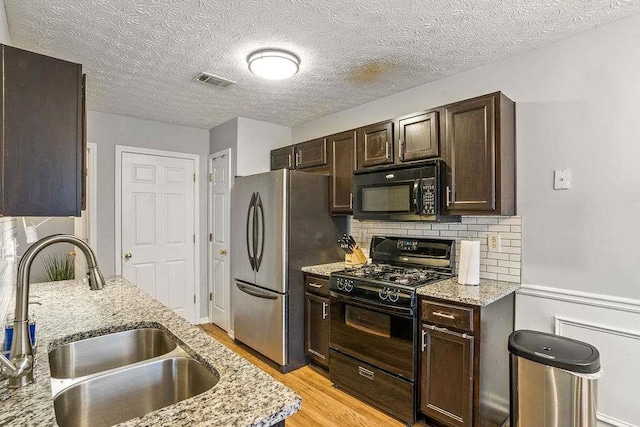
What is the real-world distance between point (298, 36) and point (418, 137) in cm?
112

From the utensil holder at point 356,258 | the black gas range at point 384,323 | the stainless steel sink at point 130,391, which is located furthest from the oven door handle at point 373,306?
the stainless steel sink at point 130,391

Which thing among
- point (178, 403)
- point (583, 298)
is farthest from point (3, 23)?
point (583, 298)

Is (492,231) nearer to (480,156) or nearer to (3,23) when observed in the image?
(480,156)

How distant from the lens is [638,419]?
1.87 meters

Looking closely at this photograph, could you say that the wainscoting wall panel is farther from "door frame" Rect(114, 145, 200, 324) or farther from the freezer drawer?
"door frame" Rect(114, 145, 200, 324)

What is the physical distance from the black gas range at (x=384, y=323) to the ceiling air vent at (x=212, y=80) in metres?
1.79

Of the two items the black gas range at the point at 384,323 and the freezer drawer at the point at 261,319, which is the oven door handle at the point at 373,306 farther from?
the freezer drawer at the point at 261,319

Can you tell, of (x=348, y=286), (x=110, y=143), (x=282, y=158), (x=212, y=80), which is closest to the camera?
(x=348, y=286)

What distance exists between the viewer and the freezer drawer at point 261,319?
303cm

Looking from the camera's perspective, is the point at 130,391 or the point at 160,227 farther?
the point at 160,227

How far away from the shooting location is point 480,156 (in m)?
2.23

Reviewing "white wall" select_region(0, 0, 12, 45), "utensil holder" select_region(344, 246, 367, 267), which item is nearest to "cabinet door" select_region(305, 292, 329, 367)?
"utensil holder" select_region(344, 246, 367, 267)

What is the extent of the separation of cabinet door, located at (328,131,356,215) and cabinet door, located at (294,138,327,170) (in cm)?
10

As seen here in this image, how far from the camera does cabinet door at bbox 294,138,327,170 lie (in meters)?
3.34
